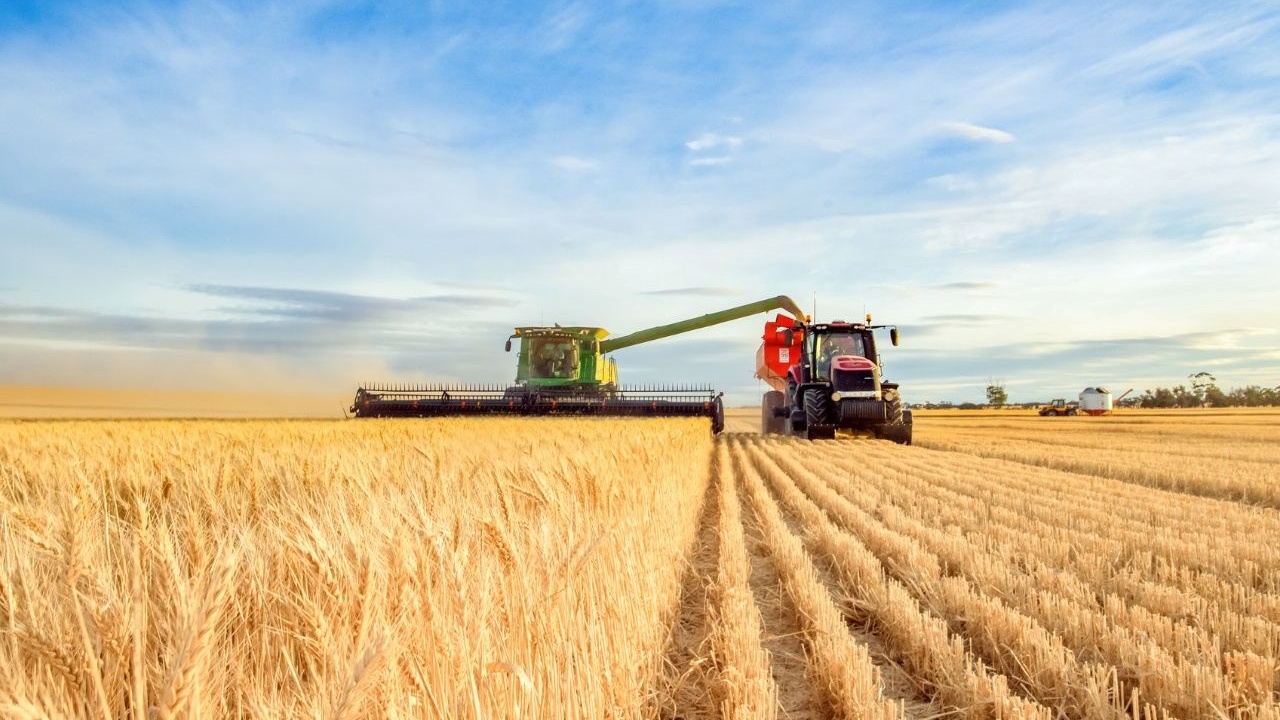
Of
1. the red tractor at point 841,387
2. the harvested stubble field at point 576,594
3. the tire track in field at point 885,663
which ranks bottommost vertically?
the tire track in field at point 885,663

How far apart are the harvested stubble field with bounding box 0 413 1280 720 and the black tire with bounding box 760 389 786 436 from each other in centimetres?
1747

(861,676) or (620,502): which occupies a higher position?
(620,502)

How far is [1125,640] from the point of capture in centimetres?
369

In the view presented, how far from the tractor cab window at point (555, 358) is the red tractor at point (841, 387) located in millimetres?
6998

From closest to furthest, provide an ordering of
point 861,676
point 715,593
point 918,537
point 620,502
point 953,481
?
point 861,676 < point 620,502 < point 715,593 < point 918,537 < point 953,481

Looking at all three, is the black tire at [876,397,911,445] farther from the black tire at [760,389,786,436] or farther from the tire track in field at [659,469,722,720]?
the tire track in field at [659,469,722,720]

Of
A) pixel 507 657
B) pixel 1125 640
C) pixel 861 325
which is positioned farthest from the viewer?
pixel 861 325

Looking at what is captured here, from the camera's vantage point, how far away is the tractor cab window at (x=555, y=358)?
24719mm

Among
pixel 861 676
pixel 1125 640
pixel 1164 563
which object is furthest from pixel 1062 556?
pixel 861 676

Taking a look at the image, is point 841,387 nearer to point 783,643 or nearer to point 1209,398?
point 783,643

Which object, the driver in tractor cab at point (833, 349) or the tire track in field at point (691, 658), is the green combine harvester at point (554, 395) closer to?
the driver in tractor cab at point (833, 349)

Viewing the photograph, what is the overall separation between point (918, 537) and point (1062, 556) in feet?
3.52

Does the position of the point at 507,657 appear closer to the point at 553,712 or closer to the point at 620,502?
the point at 553,712

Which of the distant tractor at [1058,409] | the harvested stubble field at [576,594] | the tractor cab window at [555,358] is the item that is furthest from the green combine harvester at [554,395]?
the distant tractor at [1058,409]
